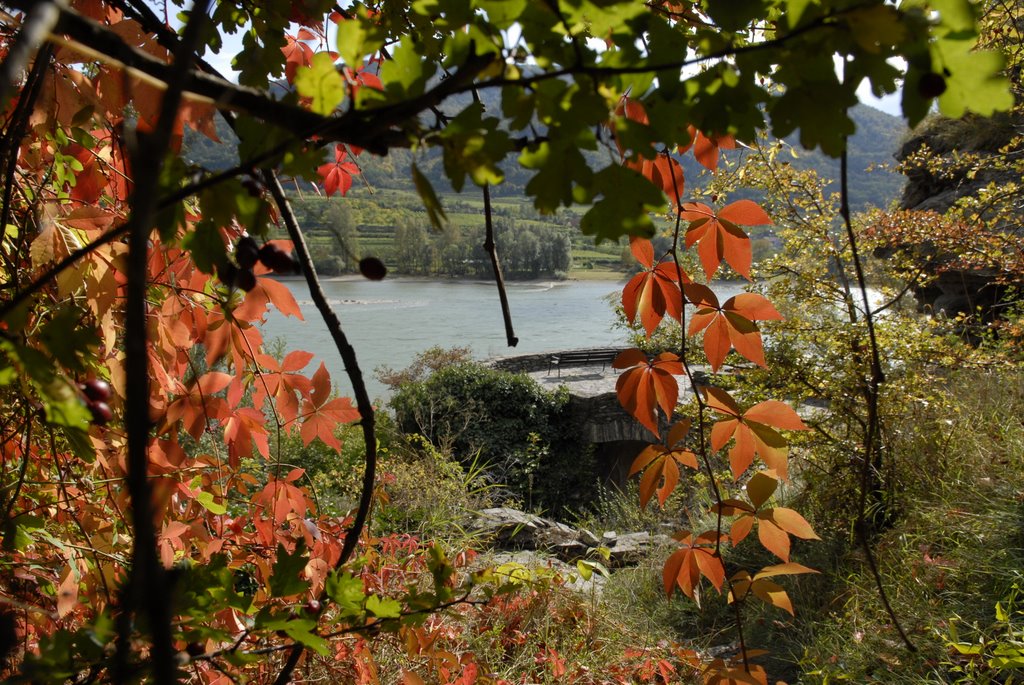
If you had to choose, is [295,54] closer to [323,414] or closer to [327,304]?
[323,414]

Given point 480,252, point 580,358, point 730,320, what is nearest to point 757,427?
point 730,320

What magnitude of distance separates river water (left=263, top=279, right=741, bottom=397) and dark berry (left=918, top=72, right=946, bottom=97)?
493 inches

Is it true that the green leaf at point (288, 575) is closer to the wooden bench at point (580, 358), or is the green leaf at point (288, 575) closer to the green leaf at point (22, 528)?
the green leaf at point (22, 528)

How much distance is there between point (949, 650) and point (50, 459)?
2676 mm

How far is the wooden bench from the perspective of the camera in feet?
39.9

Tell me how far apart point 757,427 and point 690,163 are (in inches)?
366

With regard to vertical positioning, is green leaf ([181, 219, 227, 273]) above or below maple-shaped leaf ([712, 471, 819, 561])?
above

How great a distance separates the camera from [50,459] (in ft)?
4.81

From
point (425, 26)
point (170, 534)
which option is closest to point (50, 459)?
point (170, 534)

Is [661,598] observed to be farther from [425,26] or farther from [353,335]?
[353,335]

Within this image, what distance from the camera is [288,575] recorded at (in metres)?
0.61

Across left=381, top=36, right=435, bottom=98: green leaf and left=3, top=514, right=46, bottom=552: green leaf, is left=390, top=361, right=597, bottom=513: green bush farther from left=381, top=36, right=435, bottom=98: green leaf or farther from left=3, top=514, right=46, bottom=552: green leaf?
left=381, top=36, right=435, bottom=98: green leaf

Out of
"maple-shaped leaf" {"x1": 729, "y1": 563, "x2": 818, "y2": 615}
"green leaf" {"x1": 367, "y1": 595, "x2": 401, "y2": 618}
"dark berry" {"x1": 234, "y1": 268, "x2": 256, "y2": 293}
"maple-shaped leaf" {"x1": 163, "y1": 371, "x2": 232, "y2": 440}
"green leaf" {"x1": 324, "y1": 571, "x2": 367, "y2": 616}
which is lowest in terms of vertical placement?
"maple-shaped leaf" {"x1": 729, "y1": 563, "x2": 818, "y2": 615}

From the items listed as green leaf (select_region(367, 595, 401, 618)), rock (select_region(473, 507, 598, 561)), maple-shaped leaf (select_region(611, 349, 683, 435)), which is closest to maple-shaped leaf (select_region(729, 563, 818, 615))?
maple-shaped leaf (select_region(611, 349, 683, 435))
